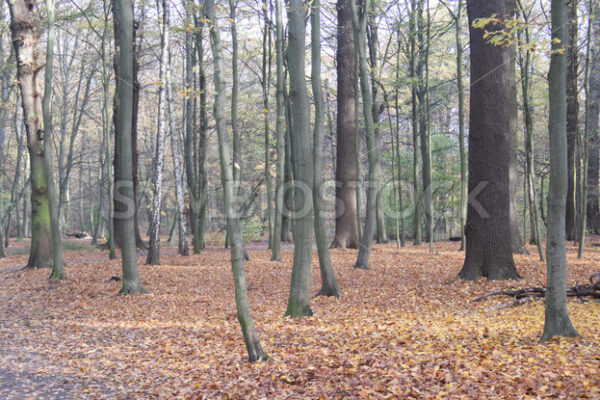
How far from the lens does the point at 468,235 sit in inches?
366

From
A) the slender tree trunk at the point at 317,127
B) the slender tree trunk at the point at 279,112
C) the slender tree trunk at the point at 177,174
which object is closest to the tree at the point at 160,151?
the slender tree trunk at the point at 177,174

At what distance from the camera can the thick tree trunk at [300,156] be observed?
7.11 m

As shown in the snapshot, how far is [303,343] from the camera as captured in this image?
5953 mm

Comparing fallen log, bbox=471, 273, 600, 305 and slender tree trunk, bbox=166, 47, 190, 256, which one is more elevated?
slender tree trunk, bbox=166, 47, 190, 256

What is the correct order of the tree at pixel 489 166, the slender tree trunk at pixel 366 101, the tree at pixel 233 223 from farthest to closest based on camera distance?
the slender tree trunk at pixel 366 101, the tree at pixel 489 166, the tree at pixel 233 223

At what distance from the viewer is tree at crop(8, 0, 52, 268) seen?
41.3ft

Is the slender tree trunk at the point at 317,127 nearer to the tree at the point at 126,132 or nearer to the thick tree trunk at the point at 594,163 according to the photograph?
the tree at the point at 126,132

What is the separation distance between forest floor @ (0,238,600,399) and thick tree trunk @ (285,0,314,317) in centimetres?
56

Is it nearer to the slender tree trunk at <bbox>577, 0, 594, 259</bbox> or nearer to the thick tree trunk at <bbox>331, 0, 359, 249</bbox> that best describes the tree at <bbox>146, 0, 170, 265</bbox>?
the thick tree trunk at <bbox>331, 0, 359, 249</bbox>

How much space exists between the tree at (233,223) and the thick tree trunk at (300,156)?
1921 mm

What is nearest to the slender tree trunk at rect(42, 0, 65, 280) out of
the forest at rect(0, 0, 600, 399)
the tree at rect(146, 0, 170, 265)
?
the forest at rect(0, 0, 600, 399)

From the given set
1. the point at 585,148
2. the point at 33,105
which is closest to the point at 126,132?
the point at 33,105

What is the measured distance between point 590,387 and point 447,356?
55.1 inches

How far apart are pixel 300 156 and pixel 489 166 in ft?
13.8
